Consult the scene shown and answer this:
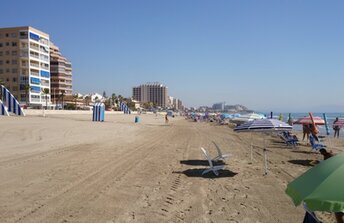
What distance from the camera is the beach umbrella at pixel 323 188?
2373 millimetres

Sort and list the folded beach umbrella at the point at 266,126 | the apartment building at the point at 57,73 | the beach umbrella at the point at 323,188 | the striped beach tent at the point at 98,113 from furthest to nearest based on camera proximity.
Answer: the apartment building at the point at 57,73
the striped beach tent at the point at 98,113
the folded beach umbrella at the point at 266,126
the beach umbrella at the point at 323,188

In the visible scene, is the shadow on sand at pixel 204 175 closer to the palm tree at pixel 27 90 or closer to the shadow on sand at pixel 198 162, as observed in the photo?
the shadow on sand at pixel 198 162

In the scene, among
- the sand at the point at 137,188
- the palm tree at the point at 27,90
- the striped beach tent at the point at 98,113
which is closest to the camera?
the sand at the point at 137,188

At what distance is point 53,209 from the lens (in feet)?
20.0

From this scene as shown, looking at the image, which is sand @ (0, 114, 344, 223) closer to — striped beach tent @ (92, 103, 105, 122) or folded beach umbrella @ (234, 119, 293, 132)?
folded beach umbrella @ (234, 119, 293, 132)

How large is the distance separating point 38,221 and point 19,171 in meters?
4.10

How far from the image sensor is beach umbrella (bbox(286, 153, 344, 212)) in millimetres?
2373

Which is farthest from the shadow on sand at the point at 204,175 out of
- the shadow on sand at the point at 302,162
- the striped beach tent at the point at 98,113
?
A: the striped beach tent at the point at 98,113

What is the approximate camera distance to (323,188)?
2.53 metres

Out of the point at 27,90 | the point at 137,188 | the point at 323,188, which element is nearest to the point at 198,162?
the point at 137,188

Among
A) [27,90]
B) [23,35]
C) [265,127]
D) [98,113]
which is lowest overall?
[98,113]

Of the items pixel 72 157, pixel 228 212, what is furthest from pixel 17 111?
pixel 228 212

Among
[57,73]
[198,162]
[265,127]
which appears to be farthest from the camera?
[57,73]

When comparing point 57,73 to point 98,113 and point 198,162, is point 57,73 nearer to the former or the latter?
point 98,113
